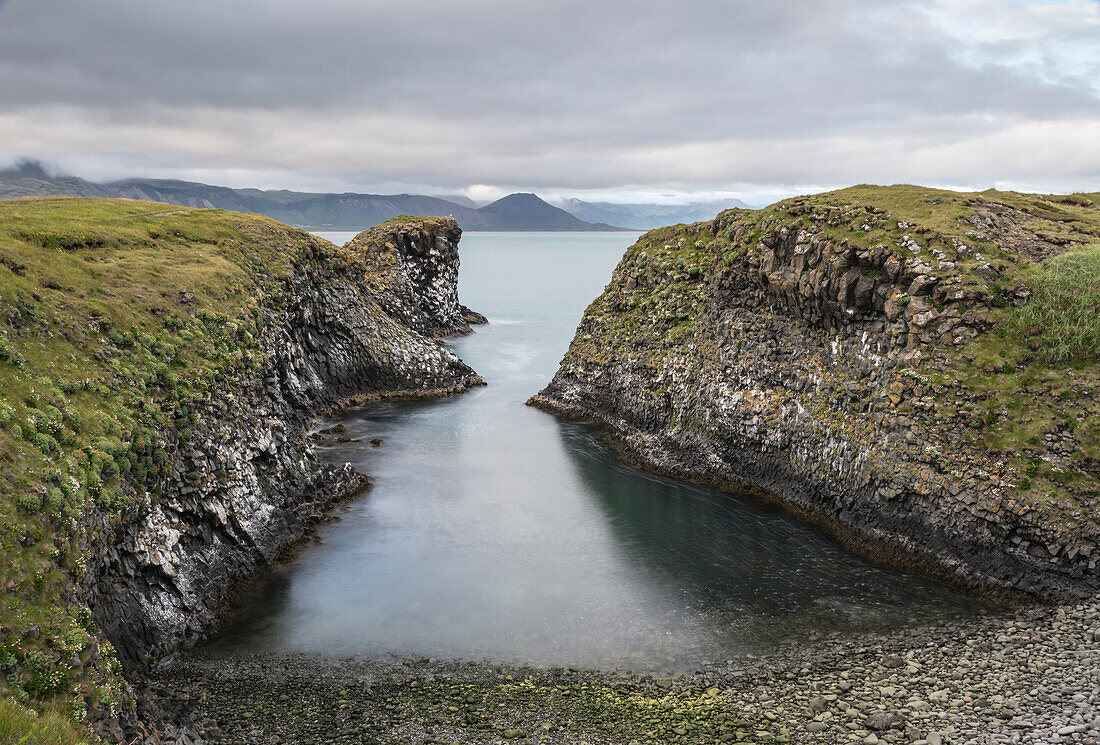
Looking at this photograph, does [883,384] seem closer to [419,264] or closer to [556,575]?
[556,575]

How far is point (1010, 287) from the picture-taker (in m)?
35.7

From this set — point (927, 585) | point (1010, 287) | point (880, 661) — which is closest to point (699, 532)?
point (927, 585)

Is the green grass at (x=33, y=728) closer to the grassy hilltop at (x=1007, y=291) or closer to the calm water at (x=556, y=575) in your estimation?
the calm water at (x=556, y=575)

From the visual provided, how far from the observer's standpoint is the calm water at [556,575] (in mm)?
27734

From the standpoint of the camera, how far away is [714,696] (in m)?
23.2

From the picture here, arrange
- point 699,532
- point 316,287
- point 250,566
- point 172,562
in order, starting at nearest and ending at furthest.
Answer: point 172,562
point 250,566
point 699,532
point 316,287

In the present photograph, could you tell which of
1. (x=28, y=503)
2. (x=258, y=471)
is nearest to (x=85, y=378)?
(x=28, y=503)

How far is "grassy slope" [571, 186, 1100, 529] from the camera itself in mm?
30406

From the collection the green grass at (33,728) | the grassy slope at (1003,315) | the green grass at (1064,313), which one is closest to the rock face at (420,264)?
the grassy slope at (1003,315)

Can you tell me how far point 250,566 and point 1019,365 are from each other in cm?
4085

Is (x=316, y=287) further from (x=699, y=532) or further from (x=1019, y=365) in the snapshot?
(x=1019, y=365)

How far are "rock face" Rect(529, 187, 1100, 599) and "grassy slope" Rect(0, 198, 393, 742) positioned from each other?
32617 millimetres

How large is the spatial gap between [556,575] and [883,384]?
853 inches

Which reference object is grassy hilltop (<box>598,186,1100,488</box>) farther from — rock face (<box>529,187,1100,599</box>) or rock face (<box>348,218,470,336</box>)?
rock face (<box>348,218,470,336</box>)
